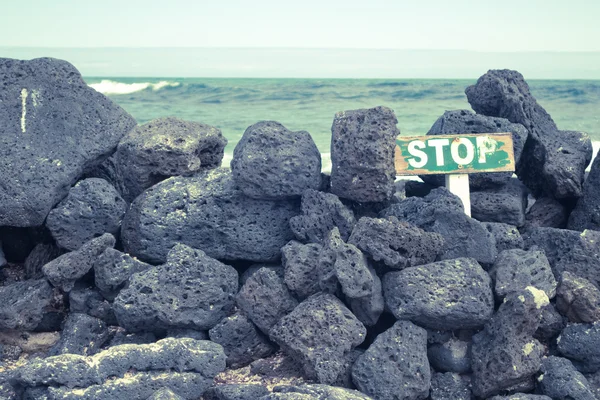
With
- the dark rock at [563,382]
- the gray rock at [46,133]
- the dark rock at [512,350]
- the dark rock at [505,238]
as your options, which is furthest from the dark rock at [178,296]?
the dark rock at [563,382]

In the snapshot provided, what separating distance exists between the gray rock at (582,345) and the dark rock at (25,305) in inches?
114

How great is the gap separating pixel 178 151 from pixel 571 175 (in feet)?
8.49

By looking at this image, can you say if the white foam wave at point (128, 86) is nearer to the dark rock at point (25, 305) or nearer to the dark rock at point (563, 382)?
the dark rock at point (25, 305)

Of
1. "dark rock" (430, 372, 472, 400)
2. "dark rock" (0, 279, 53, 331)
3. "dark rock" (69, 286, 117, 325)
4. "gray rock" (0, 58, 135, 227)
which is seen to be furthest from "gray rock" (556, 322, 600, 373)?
"gray rock" (0, 58, 135, 227)

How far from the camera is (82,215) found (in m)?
4.42

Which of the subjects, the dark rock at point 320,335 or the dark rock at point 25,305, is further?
the dark rock at point 25,305

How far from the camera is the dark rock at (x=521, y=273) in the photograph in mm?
3727

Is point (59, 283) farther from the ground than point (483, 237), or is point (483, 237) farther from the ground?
point (483, 237)

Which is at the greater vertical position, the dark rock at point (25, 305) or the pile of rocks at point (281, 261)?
the pile of rocks at point (281, 261)

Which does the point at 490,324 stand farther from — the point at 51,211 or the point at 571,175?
the point at 51,211

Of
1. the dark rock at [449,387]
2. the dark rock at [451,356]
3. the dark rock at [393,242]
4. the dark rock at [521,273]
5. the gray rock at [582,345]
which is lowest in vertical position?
the dark rock at [449,387]

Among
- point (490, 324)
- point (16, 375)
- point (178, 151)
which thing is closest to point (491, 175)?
point (490, 324)

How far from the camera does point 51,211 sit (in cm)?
443

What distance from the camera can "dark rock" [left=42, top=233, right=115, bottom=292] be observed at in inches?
161
